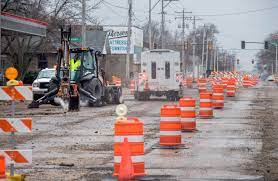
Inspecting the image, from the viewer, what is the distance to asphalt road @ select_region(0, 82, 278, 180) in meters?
12.2

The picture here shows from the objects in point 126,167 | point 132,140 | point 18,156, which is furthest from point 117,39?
point 126,167

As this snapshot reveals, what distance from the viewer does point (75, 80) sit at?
3141cm

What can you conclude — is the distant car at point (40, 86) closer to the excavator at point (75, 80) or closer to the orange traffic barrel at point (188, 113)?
the excavator at point (75, 80)

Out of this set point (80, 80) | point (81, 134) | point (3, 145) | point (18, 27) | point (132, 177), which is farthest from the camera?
point (18, 27)

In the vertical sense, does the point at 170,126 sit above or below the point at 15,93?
below

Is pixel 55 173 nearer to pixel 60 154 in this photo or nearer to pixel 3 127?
pixel 3 127

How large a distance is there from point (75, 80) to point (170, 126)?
52.0 ft

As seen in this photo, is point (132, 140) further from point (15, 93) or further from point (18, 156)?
point (15, 93)

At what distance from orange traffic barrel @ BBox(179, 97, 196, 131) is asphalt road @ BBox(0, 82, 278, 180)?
41 cm

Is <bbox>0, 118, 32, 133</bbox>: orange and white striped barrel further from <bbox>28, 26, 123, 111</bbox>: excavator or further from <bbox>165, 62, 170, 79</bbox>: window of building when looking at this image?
<bbox>165, 62, 170, 79</bbox>: window of building

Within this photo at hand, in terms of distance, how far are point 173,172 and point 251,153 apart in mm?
3555

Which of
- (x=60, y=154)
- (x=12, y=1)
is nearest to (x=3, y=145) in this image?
(x=60, y=154)

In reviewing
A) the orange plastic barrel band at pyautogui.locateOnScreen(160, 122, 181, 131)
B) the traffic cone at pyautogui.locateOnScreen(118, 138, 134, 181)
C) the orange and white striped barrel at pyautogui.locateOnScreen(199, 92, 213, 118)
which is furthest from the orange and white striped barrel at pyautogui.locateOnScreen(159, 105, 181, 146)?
the orange and white striped barrel at pyautogui.locateOnScreen(199, 92, 213, 118)

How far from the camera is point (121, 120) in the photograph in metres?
11.0
